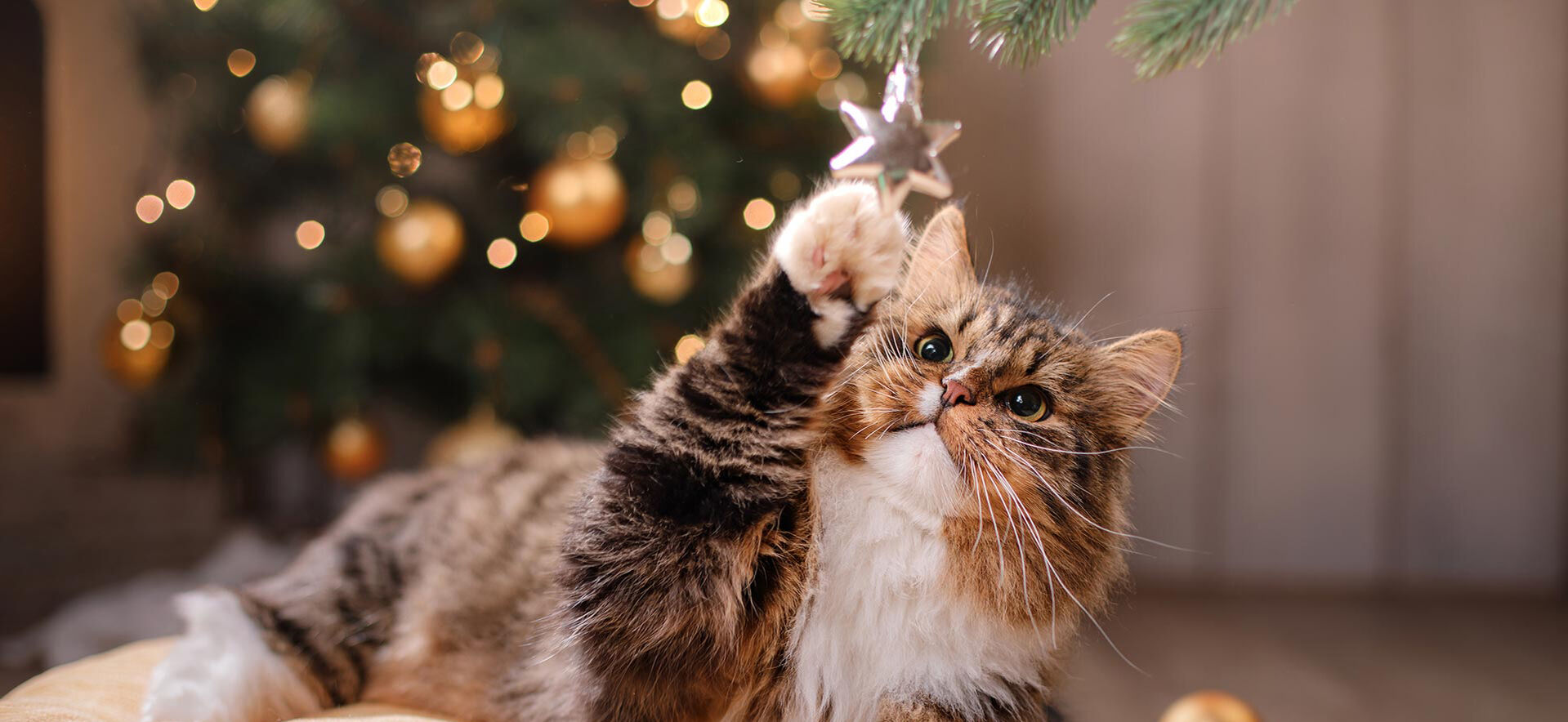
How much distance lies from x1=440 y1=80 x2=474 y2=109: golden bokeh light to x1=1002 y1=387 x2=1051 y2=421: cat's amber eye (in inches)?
48.5

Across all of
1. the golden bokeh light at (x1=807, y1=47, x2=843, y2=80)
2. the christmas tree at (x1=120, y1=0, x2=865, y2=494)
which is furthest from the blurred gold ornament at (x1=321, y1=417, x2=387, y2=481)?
the golden bokeh light at (x1=807, y1=47, x2=843, y2=80)

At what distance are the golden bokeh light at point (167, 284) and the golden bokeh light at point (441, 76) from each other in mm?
818

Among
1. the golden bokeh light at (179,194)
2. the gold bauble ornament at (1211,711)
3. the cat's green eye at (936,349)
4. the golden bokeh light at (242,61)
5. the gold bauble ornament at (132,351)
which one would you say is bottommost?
the gold bauble ornament at (1211,711)

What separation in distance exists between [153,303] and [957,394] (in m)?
1.85

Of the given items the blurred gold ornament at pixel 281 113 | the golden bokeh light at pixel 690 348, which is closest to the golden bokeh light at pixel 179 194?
the blurred gold ornament at pixel 281 113

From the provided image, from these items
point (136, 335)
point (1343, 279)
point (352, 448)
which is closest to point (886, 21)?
point (352, 448)

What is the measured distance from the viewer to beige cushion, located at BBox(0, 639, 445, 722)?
0.85 meters

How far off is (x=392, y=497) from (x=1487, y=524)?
8.61 feet

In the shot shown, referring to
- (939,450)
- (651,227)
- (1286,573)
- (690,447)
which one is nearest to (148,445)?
(651,227)

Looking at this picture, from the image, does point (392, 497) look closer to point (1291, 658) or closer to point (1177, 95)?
point (1291, 658)

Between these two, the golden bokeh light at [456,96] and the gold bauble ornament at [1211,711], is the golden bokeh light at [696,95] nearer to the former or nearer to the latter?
the golden bokeh light at [456,96]

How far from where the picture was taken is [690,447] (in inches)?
27.2

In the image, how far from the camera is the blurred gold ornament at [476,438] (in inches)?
66.6

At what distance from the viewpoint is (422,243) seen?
164 cm
